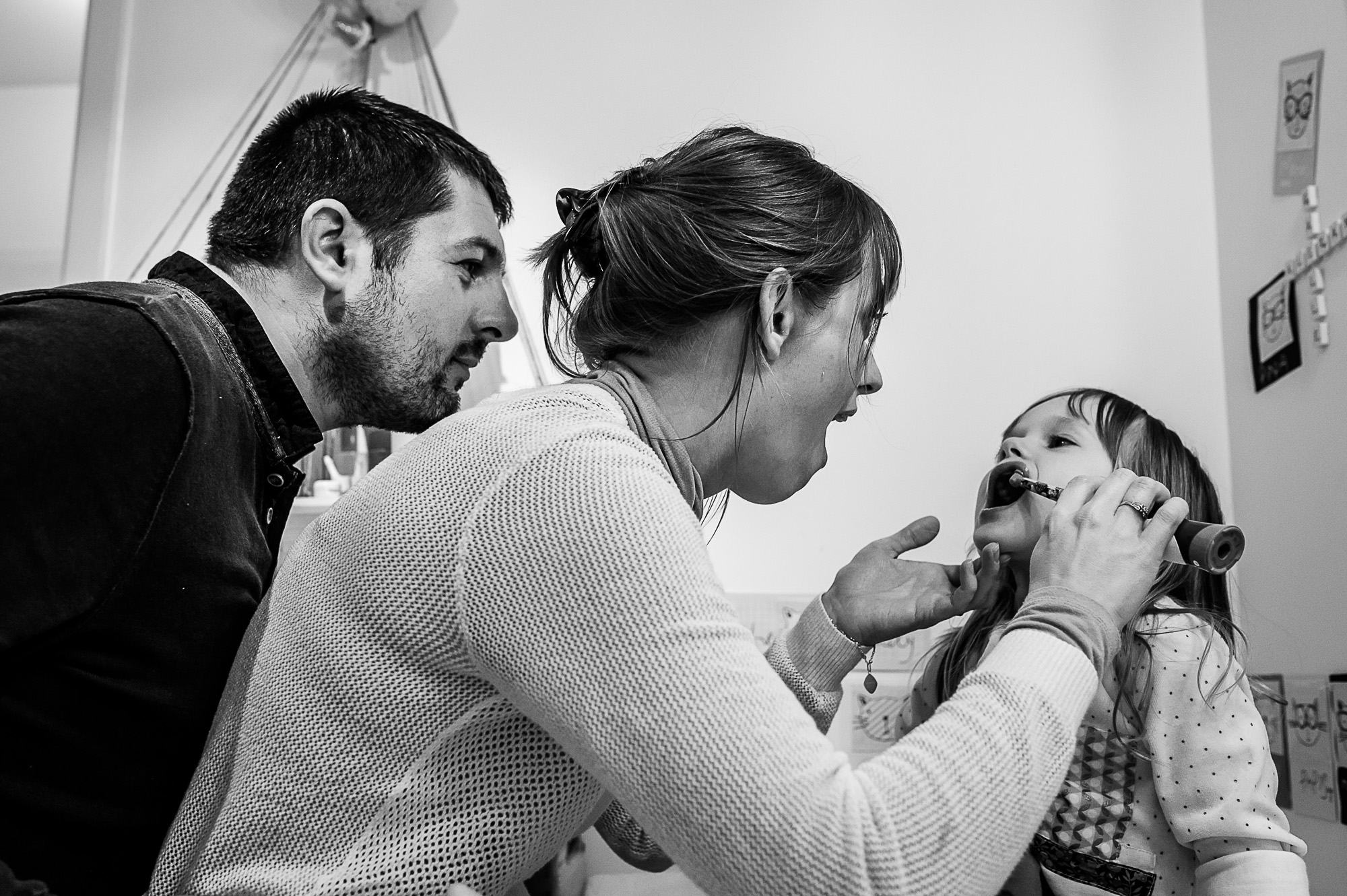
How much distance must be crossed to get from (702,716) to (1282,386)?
53.6 inches

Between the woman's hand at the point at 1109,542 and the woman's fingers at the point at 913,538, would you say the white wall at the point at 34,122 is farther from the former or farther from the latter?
the woman's hand at the point at 1109,542

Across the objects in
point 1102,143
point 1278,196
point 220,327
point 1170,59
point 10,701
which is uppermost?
point 1170,59

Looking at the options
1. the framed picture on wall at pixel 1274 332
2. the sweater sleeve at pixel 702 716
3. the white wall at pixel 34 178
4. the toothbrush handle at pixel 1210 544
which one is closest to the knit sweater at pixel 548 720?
the sweater sleeve at pixel 702 716

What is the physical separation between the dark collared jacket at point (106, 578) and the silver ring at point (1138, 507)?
0.74 meters

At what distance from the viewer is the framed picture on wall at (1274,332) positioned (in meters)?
1.57

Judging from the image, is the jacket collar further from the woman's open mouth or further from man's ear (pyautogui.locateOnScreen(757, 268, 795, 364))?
the woman's open mouth

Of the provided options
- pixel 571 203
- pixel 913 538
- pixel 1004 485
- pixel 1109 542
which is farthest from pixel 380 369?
pixel 1109 542

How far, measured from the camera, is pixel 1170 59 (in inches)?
76.9

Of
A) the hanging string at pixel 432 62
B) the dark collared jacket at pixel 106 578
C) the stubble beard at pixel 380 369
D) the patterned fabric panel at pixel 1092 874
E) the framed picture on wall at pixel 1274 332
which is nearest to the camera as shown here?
the dark collared jacket at pixel 106 578

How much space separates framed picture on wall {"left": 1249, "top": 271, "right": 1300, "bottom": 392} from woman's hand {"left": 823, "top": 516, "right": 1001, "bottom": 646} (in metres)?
0.72

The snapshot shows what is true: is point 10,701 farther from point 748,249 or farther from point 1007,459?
point 1007,459

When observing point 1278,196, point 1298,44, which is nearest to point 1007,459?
point 1278,196

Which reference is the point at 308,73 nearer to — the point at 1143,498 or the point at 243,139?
the point at 243,139

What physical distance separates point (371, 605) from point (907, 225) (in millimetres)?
1472
